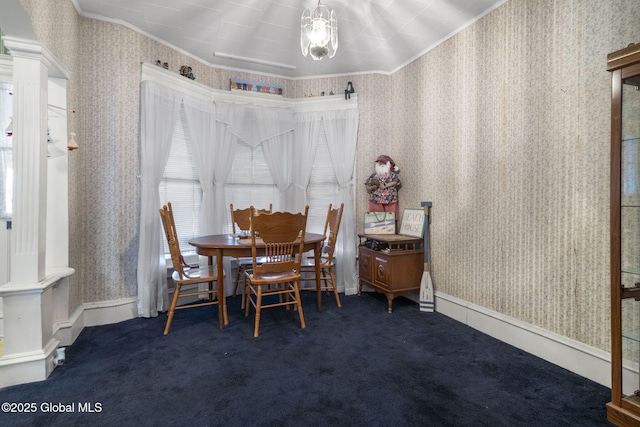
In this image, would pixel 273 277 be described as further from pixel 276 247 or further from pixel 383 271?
pixel 383 271

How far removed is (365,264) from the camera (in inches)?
146

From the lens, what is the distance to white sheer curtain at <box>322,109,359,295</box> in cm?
401

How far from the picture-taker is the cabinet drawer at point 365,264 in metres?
3.62

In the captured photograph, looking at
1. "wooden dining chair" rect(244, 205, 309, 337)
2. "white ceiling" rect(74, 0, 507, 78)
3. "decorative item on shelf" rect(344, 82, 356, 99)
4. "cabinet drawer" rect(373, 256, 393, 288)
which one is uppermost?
"white ceiling" rect(74, 0, 507, 78)

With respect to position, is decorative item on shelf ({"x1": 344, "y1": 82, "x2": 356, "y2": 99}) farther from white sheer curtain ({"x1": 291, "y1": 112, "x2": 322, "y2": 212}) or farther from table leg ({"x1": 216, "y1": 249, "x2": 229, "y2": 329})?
table leg ({"x1": 216, "y1": 249, "x2": 229, "y2": 329})

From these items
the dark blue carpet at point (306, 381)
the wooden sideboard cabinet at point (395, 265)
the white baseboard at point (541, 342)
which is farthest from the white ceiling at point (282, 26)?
the dark blue carpet at point (306, 381)

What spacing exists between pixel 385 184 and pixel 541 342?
2.19 metres

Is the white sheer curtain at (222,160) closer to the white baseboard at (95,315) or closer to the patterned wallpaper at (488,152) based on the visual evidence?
the patterned wallpaper at (488,152)

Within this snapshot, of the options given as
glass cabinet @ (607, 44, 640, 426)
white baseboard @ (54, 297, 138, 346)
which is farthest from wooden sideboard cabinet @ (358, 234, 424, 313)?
white baseboard @ (54, 297, 138, 346)

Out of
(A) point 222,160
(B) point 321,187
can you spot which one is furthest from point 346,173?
(A) point 222,160

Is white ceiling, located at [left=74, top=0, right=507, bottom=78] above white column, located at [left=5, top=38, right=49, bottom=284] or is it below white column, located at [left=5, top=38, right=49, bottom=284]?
above

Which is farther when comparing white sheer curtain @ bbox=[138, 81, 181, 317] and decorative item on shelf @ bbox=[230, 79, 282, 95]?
decorative item on shelf @ bbox=[230, 79, 282, 95]

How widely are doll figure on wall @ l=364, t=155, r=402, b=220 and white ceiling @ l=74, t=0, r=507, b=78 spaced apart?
4.15 ft

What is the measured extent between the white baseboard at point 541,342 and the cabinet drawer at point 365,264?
90 centimetres
